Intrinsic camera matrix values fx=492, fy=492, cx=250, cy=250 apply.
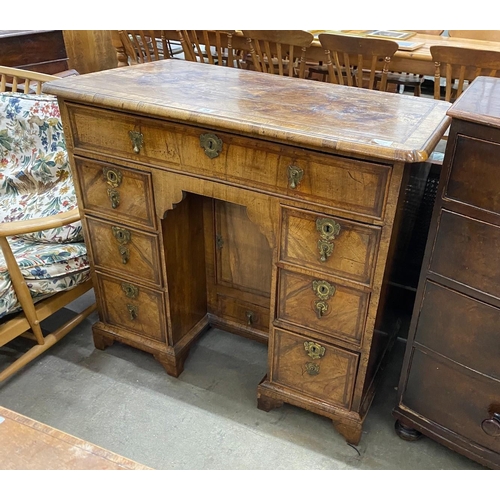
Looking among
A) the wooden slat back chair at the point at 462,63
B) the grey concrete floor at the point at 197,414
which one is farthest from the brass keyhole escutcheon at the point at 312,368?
the wooden slat back chair at the point at 462,63

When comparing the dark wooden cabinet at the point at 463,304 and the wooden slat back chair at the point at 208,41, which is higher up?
the wooden slat back chair at the point at 208,41

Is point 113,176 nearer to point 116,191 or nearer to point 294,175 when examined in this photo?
point 116,191

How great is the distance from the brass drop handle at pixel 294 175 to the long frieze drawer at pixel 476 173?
33 centimetres

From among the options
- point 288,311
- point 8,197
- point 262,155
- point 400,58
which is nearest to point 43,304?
point 8,197

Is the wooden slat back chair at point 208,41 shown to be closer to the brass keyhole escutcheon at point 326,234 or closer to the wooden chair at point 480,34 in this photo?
the wooden chair at point 480,34

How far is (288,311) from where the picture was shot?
1.40 metres

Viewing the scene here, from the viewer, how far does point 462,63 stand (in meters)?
2.15

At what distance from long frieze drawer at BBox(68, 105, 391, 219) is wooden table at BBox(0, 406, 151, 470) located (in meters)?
0.69

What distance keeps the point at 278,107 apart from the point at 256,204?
25cm

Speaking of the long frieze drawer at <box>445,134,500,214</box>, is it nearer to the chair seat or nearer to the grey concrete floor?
the grey concrete floor

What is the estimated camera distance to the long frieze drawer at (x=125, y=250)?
153cm

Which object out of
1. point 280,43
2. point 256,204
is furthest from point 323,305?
point 280,43

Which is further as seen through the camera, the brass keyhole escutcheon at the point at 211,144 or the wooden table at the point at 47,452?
the brass keyhole escutcheon at the point at 211,144
